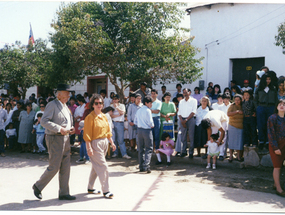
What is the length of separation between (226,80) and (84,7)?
6.87 metres

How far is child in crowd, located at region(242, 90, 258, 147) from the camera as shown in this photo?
767 cm

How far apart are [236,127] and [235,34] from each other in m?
6.36

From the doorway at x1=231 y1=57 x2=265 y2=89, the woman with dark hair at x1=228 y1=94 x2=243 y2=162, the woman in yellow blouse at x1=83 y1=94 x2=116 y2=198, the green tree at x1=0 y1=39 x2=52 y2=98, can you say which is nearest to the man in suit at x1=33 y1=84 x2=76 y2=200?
the woman in yellow blouse at x1=83 y1=94 x2=116 y2=198

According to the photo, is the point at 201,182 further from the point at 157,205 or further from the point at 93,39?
the point at 93,39

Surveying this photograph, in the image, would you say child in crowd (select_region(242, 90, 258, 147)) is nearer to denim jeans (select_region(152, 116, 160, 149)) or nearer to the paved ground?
the paved ground

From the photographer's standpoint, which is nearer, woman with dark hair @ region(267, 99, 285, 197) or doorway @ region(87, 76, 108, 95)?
woman with dark hair @ region(267, 99, 285, 197)

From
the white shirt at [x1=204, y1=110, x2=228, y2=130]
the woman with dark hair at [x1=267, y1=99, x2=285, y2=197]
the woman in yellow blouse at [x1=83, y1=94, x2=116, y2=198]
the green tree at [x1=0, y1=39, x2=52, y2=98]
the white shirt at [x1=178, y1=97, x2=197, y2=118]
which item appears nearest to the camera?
the woman in yellow blouse at [x1=83, y1=94, x2=116, y2=198]

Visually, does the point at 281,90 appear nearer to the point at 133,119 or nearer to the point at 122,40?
the point at 133,119

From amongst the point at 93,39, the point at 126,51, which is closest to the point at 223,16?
the point at 126,51

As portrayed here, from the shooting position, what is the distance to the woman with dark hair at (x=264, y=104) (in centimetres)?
748

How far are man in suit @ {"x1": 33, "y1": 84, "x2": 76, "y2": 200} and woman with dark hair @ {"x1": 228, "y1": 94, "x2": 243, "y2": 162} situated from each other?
4.49 metres

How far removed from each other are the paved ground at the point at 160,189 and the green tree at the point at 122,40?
325 cm

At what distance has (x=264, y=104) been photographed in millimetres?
7543

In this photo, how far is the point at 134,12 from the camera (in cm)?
920
